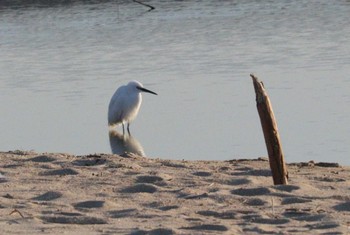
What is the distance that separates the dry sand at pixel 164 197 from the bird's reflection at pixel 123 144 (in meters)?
3.00

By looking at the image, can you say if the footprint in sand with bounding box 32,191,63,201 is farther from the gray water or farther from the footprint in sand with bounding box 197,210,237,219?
the gray water

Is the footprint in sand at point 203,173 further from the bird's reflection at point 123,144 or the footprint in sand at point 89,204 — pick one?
the bird's reflection at point 123,144

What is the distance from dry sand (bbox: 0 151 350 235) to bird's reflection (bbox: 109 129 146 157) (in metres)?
3.00

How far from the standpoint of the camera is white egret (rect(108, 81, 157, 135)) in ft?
48.8

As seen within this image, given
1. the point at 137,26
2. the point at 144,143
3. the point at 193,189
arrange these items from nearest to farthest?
the point at 193,189 → the point at 144,143 → the point at 137,26

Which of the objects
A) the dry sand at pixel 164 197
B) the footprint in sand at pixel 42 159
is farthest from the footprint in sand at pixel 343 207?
the footprint in sand at pixel 42 159

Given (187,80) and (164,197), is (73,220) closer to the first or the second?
(164,197)

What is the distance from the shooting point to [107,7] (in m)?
37.9

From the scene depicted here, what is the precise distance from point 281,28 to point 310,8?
5.87 meters

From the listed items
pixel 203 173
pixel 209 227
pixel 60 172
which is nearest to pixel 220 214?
pixel 209 227

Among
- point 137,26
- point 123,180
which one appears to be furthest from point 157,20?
point 123,180

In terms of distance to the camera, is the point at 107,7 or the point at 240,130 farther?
the point at 107,7

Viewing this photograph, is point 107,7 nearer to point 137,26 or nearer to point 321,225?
point 137,26

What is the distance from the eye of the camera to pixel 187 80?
18094 mm
